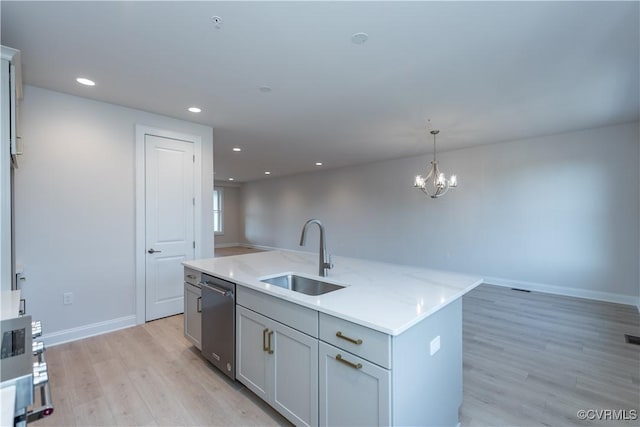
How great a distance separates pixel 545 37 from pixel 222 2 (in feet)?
7.40

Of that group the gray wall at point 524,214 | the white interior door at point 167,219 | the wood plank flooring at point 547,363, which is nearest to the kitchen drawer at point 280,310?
the wood plank flooring at point 547,363

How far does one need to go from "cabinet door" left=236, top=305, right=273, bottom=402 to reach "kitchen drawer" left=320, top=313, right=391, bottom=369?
1.74ft

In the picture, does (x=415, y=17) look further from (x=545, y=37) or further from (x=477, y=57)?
(x=545, y=37)

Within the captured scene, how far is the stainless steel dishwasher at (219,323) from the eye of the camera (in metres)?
2.22

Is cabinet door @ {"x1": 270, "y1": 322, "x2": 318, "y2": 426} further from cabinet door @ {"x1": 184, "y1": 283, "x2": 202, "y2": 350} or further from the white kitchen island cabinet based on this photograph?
cabinet door @ {"x1": 184, "y1": 283, "x2": 202, "y2": 350}

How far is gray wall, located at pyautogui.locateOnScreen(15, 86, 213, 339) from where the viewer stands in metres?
2.88

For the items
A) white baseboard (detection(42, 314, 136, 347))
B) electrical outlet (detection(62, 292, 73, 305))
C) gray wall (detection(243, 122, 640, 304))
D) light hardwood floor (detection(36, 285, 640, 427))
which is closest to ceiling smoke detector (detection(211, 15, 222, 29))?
light hardwood floor (detection(36, 285, 640, 427))

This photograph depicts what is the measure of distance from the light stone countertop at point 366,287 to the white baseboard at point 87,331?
146 centimetres

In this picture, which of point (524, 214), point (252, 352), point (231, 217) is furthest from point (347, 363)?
point (231, 217)

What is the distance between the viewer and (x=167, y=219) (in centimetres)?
376

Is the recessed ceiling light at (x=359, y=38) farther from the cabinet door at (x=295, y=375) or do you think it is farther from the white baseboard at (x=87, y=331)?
the white baseboard at (x=87, y=331)

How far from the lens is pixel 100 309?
3.27 meters

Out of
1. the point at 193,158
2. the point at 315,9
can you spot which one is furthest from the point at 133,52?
the point at 193,158

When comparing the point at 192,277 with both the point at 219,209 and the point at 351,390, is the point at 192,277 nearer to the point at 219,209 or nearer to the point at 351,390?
the point at 351,390
